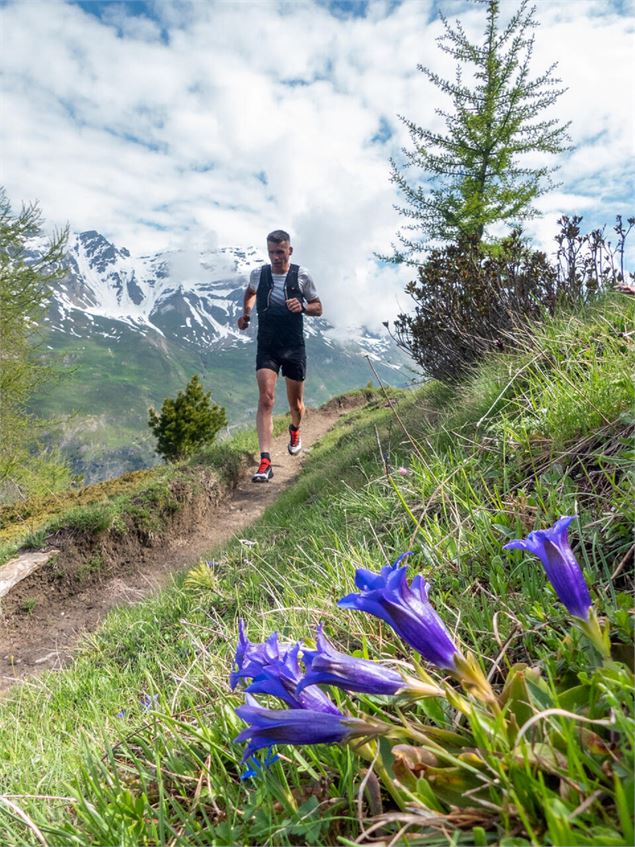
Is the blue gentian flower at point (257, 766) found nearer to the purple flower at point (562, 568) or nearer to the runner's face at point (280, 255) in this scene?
the purple flower at point (562, 568)

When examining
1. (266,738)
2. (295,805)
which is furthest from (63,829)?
(266,738)

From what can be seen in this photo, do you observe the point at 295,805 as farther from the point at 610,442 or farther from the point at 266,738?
the point at 610,442

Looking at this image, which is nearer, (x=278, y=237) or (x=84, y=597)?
(x=84, y=597)

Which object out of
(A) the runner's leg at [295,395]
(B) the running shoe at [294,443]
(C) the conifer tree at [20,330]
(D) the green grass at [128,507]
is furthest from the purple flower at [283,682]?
(C) the conifer tree at [20,330]

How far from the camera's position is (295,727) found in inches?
36.0

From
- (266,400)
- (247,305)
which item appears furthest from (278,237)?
(266,400)

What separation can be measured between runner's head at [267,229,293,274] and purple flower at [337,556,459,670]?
7.34m

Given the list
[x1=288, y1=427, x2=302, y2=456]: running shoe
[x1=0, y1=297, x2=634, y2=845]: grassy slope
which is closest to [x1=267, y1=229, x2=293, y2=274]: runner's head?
[x1=288, y1=427, x2=302, y2=456]: running shoe

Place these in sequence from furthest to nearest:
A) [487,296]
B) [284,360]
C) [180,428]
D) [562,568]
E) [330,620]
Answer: [180,428] < [284,360] < [487,296] < [330,620] < [562,568]

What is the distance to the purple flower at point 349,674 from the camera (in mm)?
944

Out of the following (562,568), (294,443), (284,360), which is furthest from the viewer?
(294,443)

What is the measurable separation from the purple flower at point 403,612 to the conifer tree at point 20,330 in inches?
876

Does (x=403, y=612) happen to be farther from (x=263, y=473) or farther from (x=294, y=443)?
(x=294, y=443)

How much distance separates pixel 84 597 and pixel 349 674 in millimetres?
6791
